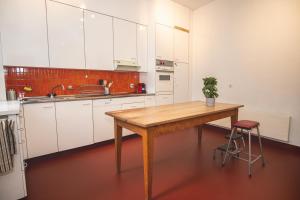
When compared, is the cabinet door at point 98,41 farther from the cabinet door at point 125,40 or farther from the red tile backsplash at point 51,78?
the red tile backsplash at point 51,78

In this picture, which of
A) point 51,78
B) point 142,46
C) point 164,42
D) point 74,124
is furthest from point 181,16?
point 74,124

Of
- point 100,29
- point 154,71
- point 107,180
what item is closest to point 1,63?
point 100,29

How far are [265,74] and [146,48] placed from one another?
2476 millimetres

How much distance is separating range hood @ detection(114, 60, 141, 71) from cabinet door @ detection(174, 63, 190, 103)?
1.03 meters

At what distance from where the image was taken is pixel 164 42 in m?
3.90

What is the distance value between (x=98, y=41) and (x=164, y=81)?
1664 mm

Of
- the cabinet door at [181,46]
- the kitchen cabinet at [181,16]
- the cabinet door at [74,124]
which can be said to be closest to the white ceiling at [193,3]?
the kitchen cabinet at [181,16]

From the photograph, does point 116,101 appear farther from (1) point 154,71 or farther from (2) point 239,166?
(2) point 239,166

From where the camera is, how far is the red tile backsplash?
8.74ft

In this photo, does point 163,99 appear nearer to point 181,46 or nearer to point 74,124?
point 181,46

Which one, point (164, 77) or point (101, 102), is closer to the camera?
point (101, 102)

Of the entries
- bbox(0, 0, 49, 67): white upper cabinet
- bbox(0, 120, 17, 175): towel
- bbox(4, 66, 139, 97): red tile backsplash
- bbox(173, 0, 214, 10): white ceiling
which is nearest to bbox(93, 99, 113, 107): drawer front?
bbox(4, 66, 139, 97): red tile backsplash

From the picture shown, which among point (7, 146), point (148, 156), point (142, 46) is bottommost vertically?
point (148, 156)

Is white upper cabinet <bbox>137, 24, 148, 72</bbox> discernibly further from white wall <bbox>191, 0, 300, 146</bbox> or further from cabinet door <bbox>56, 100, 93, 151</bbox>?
cabinet door <bbox>56, 100, 93, 151</bbox>
